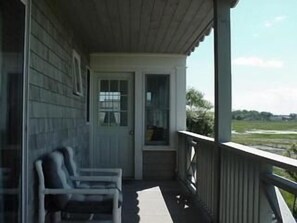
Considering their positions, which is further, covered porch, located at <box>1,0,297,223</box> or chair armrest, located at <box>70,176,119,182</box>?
chair armrest, located at <box>70,176,119,182</box>

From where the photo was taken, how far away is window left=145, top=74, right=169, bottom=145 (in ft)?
24.8

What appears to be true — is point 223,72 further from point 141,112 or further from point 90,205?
point 141,112

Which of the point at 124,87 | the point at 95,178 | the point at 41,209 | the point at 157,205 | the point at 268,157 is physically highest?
the point at 124,87

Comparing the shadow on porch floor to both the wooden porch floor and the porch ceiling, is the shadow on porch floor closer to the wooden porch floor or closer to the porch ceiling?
the wooden porch floor

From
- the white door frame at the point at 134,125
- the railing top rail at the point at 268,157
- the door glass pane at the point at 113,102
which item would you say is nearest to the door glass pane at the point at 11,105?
the railing top rail at the point at 268,157

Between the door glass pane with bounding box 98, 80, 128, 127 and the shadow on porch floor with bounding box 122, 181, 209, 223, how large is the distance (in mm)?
1202

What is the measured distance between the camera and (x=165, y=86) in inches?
300

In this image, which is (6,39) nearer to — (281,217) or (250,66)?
(281,217)

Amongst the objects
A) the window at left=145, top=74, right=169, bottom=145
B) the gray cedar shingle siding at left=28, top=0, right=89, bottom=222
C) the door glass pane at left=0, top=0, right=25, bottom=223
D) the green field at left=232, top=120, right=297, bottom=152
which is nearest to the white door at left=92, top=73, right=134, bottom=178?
the window at left=145, top=74, right=169, bottom=145

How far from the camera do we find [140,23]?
518 centimetres

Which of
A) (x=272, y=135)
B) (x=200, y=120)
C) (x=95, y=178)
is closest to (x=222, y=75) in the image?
(x=95, y=178)

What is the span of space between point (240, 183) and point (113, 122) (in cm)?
460

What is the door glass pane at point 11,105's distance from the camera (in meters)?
2.55

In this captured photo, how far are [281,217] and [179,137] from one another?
193 inches
